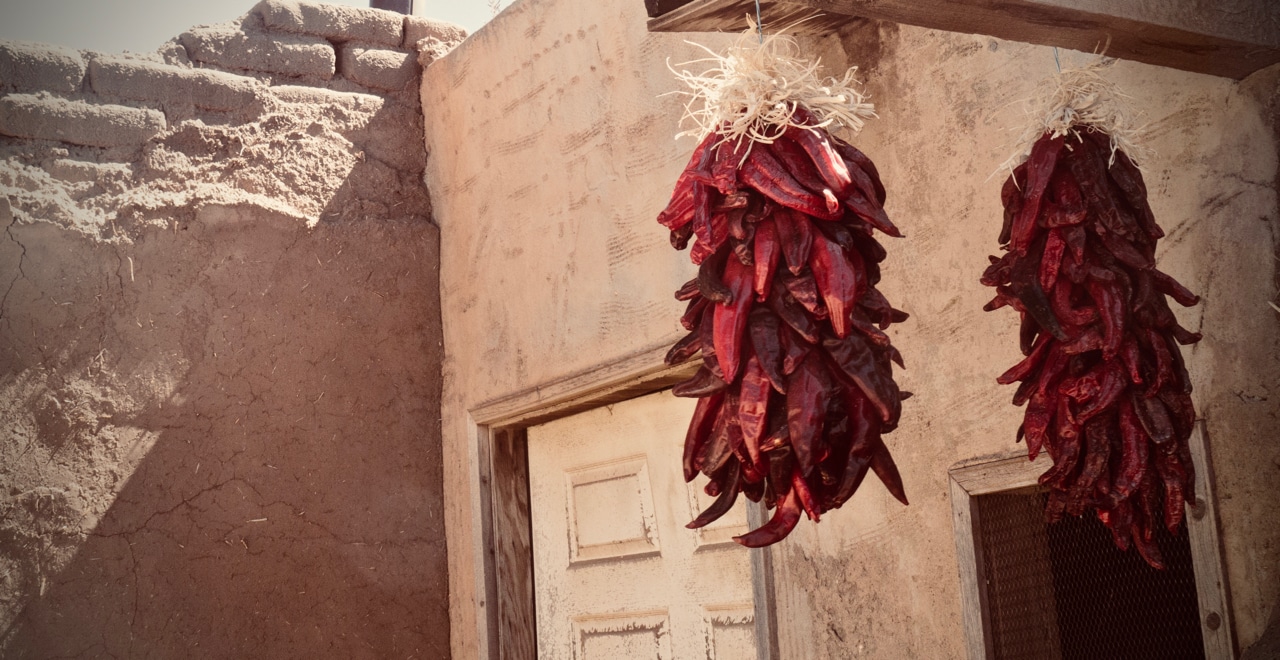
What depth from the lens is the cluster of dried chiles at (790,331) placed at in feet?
5.83

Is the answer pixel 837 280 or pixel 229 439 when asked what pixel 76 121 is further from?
pixel 837 280

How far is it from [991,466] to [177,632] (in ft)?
10.1

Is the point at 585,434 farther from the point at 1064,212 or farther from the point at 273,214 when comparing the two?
the point at 1064,212

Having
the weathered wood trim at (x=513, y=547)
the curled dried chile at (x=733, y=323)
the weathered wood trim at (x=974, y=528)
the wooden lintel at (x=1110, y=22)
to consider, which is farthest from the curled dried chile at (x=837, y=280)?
the weathered wood trim at (x=513, y=547)

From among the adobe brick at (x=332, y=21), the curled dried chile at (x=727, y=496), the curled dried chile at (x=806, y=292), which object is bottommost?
the curled dried chile at (x=727, y=496)

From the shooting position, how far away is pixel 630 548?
4.25m

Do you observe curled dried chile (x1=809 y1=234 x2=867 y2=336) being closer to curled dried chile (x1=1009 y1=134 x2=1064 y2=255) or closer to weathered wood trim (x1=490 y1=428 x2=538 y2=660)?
curled dried chile (x1=1009 y1=134 x2=1064 y2=255)

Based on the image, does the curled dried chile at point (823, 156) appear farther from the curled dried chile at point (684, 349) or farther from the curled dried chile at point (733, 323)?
the curled dried chile at point (684, 349)

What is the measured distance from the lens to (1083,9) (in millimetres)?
2055

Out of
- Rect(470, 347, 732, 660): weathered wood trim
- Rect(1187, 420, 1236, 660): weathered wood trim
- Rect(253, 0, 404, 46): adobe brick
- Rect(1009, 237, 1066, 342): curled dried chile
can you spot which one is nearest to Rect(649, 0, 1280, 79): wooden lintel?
Rect(1009, 237, 1066, 342): curled dried chile

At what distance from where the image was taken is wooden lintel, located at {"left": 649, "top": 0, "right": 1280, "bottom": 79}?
204 centimetres

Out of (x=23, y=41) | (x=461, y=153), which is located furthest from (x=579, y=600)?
(x=23, y=41)

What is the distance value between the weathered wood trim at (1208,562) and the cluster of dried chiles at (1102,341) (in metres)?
0.40

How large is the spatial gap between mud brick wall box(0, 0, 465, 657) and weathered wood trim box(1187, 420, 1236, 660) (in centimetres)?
326
